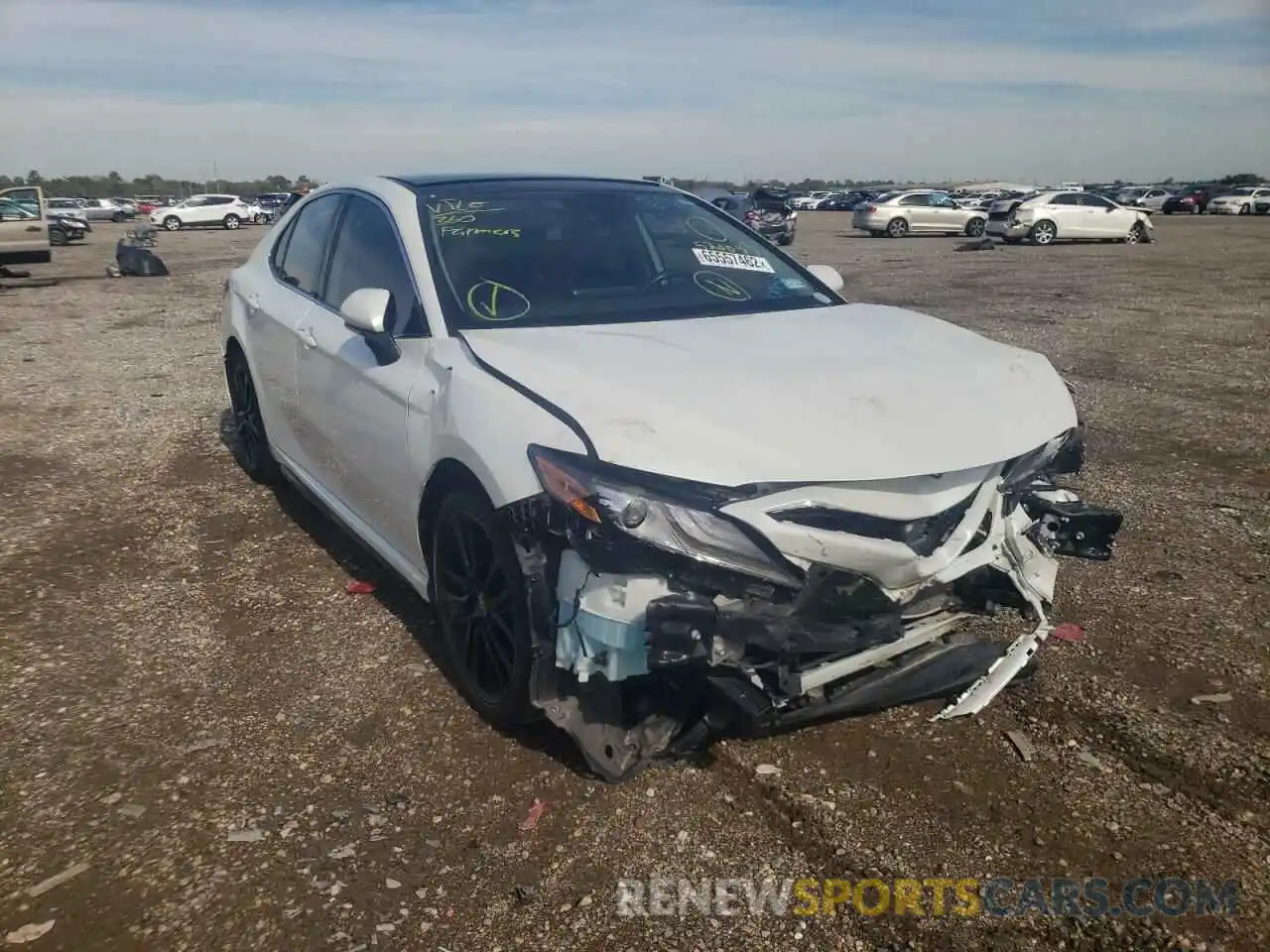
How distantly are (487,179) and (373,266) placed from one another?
646 mm

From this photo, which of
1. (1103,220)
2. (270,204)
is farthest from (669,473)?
(270,204)

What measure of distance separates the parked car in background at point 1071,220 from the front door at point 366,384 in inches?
1062

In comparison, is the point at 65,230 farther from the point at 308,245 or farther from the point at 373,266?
the point at 373,266

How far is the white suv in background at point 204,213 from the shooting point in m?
45.6

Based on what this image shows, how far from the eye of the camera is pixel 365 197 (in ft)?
14.2

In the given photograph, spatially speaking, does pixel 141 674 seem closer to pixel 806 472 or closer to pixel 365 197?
pixel 365 197

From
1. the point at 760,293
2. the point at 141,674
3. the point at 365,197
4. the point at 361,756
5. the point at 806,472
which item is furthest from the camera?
the point at 365,197

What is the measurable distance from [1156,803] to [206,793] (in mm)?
2728

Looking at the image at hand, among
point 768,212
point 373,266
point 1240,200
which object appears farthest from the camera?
point 1240,200

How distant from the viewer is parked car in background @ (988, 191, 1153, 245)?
91.4 ft

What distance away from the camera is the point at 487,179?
14.0ft

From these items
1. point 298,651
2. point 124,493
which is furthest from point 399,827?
point 124,493

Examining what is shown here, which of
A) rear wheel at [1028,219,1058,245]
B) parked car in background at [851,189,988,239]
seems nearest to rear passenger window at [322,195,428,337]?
rear wheel at [1028,219,1058,245]

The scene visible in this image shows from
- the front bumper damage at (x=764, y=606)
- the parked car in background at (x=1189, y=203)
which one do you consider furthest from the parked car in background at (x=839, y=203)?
Answer: the front bumper damage at (x=764, y=606)
